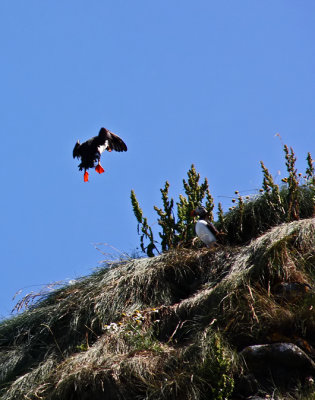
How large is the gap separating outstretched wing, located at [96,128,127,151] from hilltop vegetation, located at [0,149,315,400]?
1.33 meters

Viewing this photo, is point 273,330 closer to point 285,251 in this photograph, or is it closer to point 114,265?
point 285,251

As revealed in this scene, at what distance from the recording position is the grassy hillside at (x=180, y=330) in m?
6.27

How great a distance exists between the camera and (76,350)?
7.59 m

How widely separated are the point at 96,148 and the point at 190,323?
294cm

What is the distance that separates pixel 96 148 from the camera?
940 cm

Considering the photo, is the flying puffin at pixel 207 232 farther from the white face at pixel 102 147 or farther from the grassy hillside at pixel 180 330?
the white face at pixel 102 147

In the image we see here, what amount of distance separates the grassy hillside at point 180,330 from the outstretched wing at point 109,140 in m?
1.59

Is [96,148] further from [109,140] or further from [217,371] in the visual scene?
[217,371]

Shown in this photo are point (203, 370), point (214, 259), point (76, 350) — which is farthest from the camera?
point (214, 259)

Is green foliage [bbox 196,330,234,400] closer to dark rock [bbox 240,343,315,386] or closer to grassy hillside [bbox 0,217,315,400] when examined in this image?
grassy hillside [bbox 0,217,315,400]

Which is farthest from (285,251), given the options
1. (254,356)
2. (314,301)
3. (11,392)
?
(11,392)

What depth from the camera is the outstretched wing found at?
9.41m

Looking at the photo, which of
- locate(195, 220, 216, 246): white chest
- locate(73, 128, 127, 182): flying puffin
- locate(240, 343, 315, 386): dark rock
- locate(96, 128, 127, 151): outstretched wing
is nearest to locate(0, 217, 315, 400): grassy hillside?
locate(240, 343, 315, 386): dark rock

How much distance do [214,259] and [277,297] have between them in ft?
4.35
